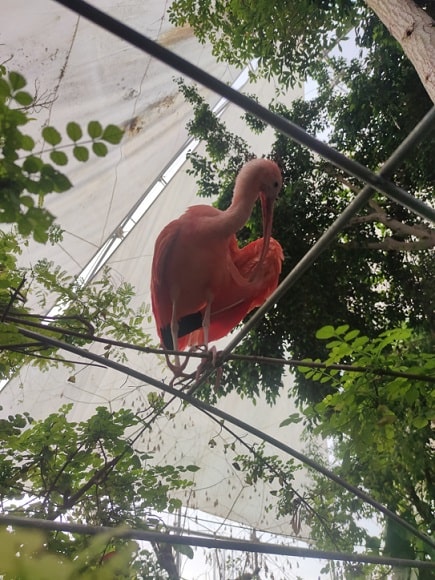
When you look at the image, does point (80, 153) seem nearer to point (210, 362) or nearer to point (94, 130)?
point (94, 130)

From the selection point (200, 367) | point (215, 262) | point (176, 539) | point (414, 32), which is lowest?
point (176, 539)

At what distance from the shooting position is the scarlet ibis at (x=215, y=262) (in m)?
0.97

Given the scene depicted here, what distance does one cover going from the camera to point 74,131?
1.43 feet

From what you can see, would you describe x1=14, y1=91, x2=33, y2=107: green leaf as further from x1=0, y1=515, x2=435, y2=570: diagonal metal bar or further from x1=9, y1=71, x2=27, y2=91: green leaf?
x1=0, y1=515, x2=435, y2=570: diagonal metal bar

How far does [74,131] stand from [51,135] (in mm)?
19

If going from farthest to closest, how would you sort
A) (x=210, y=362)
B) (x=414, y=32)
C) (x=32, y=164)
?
1. (x=414, y=32)
2. (x=210, y=362)
3. (x=32, y=164)

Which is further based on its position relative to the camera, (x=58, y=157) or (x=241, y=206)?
(x=241, y=206)

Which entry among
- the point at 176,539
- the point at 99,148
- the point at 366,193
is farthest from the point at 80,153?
the point at 176,539

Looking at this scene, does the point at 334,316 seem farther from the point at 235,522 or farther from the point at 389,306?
the point at 235,522

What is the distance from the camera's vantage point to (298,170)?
234 centimetres

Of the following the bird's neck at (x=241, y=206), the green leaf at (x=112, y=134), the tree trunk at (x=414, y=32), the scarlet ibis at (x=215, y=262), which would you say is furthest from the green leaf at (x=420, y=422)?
the green leaf at (x=112, y=134)

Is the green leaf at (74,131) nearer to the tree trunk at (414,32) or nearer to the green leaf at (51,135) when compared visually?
the green leaf at (51,135)

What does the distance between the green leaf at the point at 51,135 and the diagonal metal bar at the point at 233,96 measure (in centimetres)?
9

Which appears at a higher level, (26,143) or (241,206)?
(241,206)
